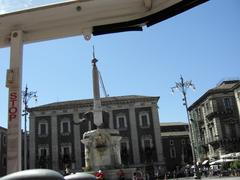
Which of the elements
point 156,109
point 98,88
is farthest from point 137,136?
point 98,88

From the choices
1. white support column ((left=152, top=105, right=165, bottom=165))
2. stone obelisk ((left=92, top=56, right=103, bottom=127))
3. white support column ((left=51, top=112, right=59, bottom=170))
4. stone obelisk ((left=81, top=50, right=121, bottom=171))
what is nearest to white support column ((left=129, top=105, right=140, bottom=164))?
white support column ((left=152, top=105, right=165, bottom=165))

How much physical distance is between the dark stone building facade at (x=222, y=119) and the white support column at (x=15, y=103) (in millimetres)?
51159

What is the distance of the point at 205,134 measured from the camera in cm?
6600

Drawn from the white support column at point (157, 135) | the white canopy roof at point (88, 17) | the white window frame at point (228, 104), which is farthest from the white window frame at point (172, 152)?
the white canopy roof at point (88, 17)

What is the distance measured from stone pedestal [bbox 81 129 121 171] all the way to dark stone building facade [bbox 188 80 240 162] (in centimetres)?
3804

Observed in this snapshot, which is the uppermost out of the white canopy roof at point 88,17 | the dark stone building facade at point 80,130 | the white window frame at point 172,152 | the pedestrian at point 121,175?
the dark stone building facade at point 80,130

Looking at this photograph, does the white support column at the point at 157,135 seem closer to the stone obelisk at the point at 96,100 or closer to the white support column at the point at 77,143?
the white support column at the point at 77,143

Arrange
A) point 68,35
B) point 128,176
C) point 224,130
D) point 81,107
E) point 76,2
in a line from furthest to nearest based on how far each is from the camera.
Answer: point 81,107
point 224,130
point 128,176
point 68,35
point 76,2

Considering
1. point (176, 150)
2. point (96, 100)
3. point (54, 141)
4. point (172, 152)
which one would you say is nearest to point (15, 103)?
point (96, 100)

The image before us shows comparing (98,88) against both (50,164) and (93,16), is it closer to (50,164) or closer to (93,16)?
(93,16)

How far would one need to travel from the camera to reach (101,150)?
855 inches

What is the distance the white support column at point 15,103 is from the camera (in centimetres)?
743

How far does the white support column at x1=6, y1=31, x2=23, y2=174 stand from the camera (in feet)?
24.4

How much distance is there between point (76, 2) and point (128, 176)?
14.7 metres
